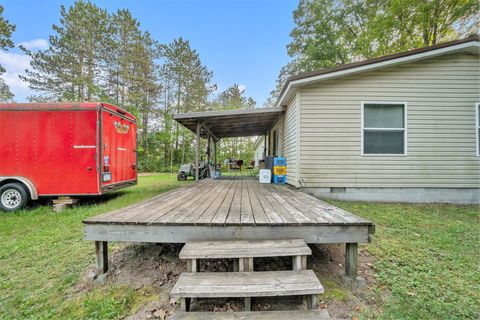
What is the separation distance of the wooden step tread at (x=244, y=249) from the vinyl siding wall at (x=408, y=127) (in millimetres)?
3606

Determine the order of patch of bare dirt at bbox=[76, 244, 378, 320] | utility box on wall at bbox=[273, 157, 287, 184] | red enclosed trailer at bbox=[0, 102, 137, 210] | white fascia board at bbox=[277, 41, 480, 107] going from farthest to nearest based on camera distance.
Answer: utility box on wall at bbox=[273, 157, 287, 184] < white fascia board at bbox=[277, 41, 480, 107] < red enclosed trailer at bbox=[0, 102, 137, 210] < patch of bare dirt at bbox=[76, 244, 378, 320]

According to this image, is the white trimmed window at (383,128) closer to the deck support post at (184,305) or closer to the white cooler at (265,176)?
the white cooler at (265,176)

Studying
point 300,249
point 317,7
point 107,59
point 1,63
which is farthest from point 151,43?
point 300,249

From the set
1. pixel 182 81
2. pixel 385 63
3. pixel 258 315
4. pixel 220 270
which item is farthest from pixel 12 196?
pixel 182 81

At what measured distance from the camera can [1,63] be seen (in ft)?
42.5

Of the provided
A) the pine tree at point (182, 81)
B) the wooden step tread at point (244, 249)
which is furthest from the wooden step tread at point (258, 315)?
the pine tree at point (182, 81)

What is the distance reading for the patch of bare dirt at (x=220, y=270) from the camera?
158 centimetres

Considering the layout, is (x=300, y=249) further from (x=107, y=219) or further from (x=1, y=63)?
(x=1, y=63)

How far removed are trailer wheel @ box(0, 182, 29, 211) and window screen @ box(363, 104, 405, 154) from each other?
800cm

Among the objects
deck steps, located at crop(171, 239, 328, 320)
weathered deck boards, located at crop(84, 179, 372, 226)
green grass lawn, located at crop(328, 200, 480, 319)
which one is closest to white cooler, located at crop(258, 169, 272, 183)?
green grass lawn, located at crop(328, 200, 480, 319)

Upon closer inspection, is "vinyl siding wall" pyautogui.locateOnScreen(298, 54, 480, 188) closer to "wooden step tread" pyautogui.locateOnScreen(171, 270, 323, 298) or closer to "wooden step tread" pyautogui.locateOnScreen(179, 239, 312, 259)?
"wooden step tread" pyautogui.locateOnScreen(179, 239, 312, 259)

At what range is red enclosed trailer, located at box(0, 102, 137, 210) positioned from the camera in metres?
4.24

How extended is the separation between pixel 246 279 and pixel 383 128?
5.33 m

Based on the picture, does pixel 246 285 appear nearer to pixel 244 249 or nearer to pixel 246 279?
pixel 246 279
